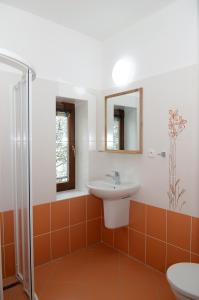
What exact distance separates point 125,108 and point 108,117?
0.25 m

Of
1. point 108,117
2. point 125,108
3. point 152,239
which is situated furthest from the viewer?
point 108,117

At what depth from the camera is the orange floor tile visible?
1819mm

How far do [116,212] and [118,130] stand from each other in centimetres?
86

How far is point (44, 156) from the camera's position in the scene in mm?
2182

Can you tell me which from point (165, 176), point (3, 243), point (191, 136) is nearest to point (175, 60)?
point (191, 136)

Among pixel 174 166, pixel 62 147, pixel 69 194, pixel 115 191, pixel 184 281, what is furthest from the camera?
pixel 62 147

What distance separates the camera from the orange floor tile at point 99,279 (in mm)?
1819

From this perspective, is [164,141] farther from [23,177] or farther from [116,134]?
[23,177]

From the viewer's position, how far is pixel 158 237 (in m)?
2.10

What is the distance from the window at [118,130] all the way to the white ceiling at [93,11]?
87 cm

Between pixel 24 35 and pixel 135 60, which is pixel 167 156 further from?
pixel 24 35

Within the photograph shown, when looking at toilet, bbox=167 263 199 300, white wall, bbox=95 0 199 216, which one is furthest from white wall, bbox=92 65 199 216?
toilet, bbox=167 263 199 300

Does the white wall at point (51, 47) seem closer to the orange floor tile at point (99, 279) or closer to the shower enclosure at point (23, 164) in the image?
the shower enclosure at point (23, 164)

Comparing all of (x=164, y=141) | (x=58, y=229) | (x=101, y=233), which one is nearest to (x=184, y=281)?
(x=164, y=141)
